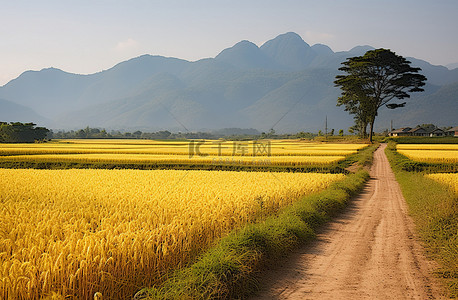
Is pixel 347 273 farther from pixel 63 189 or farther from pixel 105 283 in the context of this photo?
pixel 63 189

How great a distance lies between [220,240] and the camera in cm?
872

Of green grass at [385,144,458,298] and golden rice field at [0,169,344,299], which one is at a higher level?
golden rice field at [0,169,344,299]

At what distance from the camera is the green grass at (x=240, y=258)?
6.07m

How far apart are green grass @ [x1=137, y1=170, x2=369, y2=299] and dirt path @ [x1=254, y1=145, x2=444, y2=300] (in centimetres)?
38

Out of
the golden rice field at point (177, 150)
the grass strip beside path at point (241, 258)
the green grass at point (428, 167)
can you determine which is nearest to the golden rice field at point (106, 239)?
the grass strip beside path at point (241, 258)

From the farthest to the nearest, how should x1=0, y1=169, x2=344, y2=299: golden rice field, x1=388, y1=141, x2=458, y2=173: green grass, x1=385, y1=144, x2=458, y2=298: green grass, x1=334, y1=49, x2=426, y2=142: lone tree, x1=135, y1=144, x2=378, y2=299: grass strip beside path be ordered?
1. x1=334, y1=49, x2=426, y2=142: lone tree
2. x1=388, y1=141, x2=458, y2=173: green grass
3. x1=385, y1=144, x2=458, y2=298: green grass
4. x1=135, y1=144, x2=378, y2=299: grass strip beside path
5. x1=0, y1=169, x2=344, y2=299: golden rice field

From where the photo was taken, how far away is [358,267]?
338 inches

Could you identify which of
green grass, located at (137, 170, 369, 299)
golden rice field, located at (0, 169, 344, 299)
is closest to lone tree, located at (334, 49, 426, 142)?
green grass, located at (137, 170, 369, 299)

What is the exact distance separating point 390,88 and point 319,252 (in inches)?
2637

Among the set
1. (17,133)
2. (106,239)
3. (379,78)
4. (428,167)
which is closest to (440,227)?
(106,239)

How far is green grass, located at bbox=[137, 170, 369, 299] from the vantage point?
6070mm

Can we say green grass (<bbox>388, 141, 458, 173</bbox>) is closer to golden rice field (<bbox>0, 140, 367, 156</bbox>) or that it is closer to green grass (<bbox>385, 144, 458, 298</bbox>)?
golden rice field (<bbox>0, 140, 367, 156</bbox>)

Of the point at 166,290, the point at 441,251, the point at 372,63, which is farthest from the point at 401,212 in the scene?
the point at 372,63

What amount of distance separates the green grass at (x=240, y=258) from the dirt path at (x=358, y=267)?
38 cm
